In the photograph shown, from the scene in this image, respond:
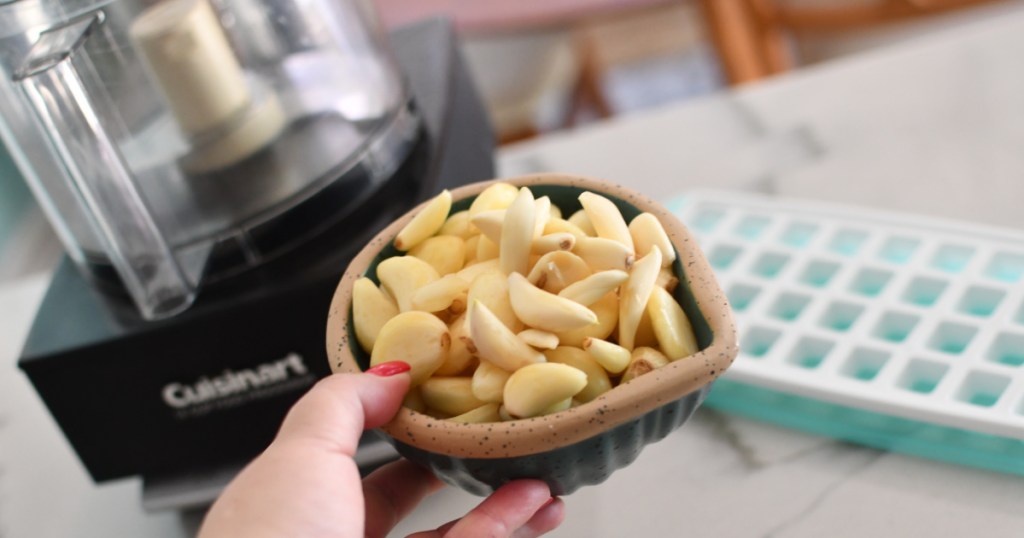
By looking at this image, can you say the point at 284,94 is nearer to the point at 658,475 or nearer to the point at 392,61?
the point at 392,61

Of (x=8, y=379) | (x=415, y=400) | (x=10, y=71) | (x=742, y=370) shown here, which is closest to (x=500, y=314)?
(x=415, y=400)

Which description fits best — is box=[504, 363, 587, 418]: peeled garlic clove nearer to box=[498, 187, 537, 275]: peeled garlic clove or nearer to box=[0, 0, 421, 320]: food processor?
box=[498, 187, 537, 275]: peeled garlic clove

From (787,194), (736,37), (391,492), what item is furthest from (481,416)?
(736,37)

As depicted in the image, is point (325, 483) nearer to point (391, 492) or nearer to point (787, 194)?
point (391, 492)

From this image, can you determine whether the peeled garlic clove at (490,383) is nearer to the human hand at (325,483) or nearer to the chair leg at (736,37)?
the human hand at (325,483)

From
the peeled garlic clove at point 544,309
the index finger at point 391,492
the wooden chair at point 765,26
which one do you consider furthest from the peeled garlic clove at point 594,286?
the wooden chair at point 765,26

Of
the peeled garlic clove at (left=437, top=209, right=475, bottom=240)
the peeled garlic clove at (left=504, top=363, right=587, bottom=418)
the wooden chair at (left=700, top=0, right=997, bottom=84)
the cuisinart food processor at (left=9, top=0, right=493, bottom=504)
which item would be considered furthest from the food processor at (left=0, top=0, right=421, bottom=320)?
the wooden chair at (left=700, top=0, right=997, bottom=84)
